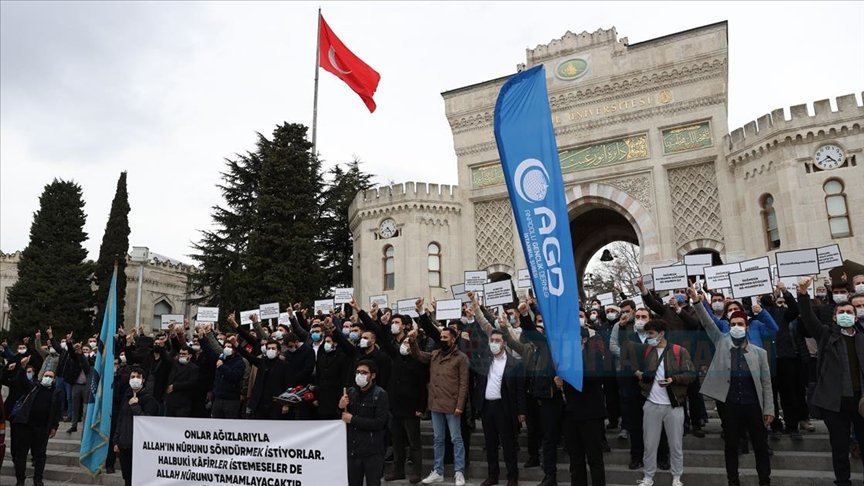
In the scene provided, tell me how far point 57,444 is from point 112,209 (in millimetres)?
20641

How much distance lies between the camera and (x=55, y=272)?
28672 mm

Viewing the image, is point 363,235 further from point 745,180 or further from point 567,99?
point 745,180

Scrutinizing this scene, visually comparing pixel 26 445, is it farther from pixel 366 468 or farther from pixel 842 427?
pixel 842 427

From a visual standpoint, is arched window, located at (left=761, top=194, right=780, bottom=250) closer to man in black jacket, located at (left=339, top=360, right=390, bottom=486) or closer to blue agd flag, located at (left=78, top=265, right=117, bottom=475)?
man in black jacket, located at (left=339, top=360, right=390, bottom=486)

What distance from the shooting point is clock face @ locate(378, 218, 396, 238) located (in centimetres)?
2430

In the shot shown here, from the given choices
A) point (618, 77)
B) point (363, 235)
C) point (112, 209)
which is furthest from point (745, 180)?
point (112, 209)

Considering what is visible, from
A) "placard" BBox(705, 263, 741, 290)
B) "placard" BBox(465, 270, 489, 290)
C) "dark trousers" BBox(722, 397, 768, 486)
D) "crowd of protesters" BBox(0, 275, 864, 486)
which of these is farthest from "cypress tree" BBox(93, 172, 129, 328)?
"dark trousers" BBox(722, 397, 768, 486)

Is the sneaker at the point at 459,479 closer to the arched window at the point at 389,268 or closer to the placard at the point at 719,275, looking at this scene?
the placard at the point at 719,275

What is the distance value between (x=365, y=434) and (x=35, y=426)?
20.1 feet

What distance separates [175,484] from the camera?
22.2 ft

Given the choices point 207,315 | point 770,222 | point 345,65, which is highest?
point 345,65

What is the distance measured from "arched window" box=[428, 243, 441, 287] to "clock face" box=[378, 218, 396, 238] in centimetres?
169

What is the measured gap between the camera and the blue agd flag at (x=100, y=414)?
9008 mm

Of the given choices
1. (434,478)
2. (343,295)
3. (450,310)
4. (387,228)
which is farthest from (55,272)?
(434,478)
